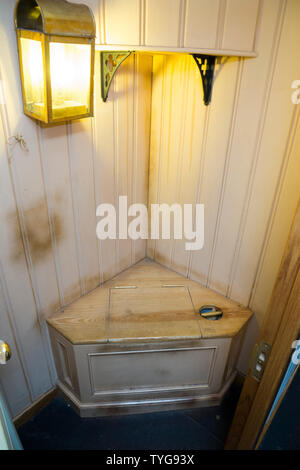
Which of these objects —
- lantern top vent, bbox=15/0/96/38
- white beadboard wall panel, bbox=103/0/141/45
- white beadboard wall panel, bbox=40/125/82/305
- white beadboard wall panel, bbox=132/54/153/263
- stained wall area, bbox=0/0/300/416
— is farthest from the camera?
white beadboard wall panel, bbox=132/54/153/263

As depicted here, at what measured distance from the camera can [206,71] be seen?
1665mm

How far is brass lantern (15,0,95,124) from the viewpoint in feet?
3.67

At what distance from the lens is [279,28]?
55.6 inches

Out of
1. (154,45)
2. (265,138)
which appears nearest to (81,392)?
(265,138)

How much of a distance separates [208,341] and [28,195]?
51.7 inches

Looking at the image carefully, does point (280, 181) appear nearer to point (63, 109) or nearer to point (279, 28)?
point (279, 28)

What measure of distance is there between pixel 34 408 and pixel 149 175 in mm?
1760

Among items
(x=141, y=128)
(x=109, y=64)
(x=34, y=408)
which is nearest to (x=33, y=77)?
(x=109, y=64)

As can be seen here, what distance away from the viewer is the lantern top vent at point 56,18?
108cm

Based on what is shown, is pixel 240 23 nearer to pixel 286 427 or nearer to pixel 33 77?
pixel 33 77

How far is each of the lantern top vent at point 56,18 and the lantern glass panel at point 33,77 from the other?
0.07m

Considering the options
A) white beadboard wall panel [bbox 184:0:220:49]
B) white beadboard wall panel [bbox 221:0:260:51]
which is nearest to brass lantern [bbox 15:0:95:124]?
white beadboard wall panel [bbox 184:0:220:49]

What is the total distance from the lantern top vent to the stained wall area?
2.6 inches

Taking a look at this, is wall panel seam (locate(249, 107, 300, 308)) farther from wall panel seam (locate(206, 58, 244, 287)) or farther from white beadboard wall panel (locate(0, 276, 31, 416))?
white beadboard wall panel (locate(0, 276, 31, 416))
